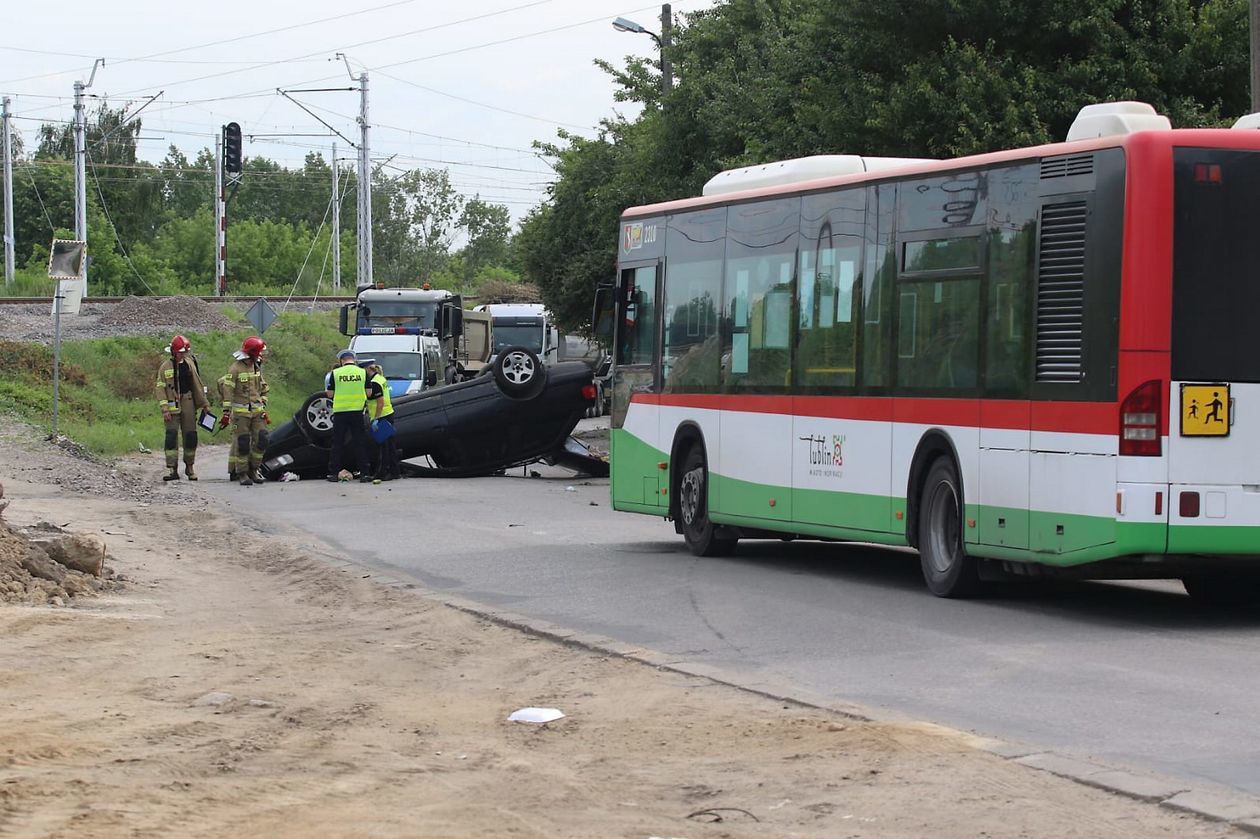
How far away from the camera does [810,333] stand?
15.2 metres

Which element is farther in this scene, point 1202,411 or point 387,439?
point 387,439

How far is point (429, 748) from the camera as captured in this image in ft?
26.1

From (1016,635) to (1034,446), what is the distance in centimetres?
130

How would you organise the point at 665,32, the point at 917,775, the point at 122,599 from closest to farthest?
the point at 917,775
the point at 122,599
the point at 665,32

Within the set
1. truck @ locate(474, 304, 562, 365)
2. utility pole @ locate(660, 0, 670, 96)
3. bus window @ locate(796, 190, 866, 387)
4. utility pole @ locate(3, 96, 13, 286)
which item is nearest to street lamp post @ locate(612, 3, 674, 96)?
utility pole @ locate(660, 0, 670, 96)

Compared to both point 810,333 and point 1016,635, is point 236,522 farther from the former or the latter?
point 1016,635

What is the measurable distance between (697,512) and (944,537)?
4.23m

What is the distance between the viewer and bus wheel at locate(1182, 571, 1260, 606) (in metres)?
13.2

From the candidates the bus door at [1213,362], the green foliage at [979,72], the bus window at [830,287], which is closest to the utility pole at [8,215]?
the green foliage at [979,72]

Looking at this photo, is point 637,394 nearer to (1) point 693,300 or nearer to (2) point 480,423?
(1) point 693,300

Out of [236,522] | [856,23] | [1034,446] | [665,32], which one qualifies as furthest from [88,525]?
[665,32]

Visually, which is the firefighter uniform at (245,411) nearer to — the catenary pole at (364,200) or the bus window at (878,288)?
the bus window at (878,288)

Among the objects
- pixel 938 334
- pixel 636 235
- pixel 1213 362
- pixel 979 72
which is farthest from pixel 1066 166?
pixel 979 72

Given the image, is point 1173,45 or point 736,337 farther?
point 1173,45
